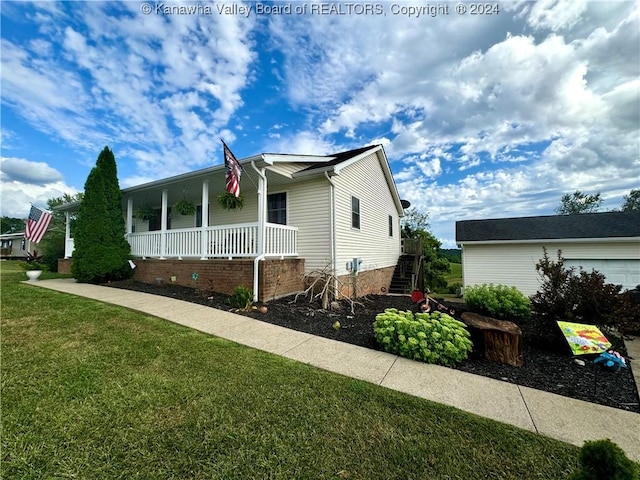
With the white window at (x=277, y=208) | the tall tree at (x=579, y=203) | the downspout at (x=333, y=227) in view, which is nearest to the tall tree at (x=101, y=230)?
the white window at (x=277, y=208)

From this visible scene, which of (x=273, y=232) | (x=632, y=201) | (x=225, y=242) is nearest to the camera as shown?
(x=273, y=232)

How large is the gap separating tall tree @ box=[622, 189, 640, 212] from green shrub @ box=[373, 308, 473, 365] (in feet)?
145

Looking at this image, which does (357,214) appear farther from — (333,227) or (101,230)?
(101,230)

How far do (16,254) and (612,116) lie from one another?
2334 inches

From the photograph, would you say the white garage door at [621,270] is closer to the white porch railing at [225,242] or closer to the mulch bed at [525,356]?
the mulch bed at [525,356]

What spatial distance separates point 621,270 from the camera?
10.8 metres

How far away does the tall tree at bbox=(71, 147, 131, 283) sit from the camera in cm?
961

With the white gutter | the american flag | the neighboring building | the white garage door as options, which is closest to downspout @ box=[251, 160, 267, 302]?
the american flag

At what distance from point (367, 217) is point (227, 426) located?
1007 cm

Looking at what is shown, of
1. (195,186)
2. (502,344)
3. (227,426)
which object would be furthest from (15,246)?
(502,344)

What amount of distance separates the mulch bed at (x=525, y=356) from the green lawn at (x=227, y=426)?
149 centimetres

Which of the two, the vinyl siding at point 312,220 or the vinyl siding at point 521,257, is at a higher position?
the vinyl siding at point 312,220

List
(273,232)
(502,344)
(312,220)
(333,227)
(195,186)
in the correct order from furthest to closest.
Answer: (195,186) < (312,220) < (333,227) < (273,232) < (502,344)

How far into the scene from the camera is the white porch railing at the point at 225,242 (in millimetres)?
7863
